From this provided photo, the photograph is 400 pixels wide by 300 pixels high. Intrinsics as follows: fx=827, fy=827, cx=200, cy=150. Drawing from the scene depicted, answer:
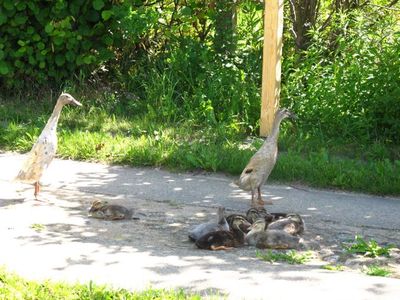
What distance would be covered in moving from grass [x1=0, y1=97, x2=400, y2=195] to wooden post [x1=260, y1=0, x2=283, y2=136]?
0.37 m

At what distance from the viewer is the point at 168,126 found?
11516 millimetres

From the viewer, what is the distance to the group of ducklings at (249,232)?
289 inches

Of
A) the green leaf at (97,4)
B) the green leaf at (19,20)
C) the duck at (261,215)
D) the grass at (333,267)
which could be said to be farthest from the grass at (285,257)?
the green leaf at (19,20)

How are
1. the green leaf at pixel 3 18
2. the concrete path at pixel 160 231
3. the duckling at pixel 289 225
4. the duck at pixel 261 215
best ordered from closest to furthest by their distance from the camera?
the concrete path at pixel 160 231 < the duckling at pixel 289 225 < the duck at pixel 261 215 < the green leaf at pixel 3 18

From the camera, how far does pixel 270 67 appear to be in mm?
11109

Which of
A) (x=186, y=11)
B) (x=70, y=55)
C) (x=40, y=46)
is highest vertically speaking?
(x=186, y=11)

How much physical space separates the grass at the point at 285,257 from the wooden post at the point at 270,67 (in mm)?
4022

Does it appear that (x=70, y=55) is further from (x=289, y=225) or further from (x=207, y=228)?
(x=289, y=225)

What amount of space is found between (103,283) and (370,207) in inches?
143

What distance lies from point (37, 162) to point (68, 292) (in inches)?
122

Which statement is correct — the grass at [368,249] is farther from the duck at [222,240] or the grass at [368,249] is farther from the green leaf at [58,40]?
the green leaf at [58,40]

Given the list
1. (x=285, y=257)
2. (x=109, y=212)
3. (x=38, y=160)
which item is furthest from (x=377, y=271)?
(x=38, y=160)

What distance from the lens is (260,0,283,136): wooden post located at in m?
11.0

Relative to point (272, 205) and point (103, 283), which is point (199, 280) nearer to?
point (103, 283)
